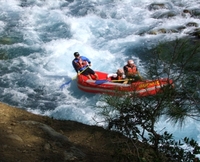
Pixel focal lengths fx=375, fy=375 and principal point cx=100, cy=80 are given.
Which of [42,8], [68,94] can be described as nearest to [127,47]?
[68,94]

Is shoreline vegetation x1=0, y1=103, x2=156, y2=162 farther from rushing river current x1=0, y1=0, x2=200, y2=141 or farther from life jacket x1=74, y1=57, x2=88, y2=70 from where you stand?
life jacket x1=74, y1=57, x2=88, y2=70

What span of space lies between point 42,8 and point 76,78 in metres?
6.29

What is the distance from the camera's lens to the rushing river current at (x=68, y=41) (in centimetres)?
1045

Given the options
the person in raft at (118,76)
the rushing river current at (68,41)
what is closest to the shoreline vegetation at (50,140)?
the rushing river current at (68,41)

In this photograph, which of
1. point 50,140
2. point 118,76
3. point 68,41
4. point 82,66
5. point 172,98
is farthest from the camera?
point 68,41

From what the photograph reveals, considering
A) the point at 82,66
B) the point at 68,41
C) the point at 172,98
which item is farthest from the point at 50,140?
the point at 68,41

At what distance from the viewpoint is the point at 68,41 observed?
543 inches

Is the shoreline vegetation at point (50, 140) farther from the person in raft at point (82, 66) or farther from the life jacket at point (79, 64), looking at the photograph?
the life jacket at point (79, 64)

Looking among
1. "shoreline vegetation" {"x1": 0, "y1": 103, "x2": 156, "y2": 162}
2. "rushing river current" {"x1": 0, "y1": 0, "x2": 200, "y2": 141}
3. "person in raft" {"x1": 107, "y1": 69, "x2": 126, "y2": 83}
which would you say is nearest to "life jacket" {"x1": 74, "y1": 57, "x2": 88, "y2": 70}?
"rushing river current" {"x1": 0, "y1": 0, "x2": 200, "y2": 141}

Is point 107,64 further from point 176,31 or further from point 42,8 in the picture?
point 42,8

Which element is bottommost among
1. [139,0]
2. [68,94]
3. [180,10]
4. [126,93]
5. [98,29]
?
[126,93]

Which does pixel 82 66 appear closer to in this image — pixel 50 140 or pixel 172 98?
pixel 50 140

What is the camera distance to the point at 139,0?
1625cm

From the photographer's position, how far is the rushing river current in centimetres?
1045
